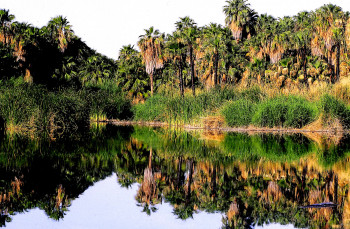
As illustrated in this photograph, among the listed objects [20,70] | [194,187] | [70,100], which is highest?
[20,70]

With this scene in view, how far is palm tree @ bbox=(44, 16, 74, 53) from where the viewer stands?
4791cm

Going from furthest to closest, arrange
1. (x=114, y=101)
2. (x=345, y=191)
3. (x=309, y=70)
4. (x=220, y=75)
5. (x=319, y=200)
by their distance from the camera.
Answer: (x=220, y=75) < (x=309, y=70) < (x=114, y=101) < (x=345, y=191) < (x=319, y=200)

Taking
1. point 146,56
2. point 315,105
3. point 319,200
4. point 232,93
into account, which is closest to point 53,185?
point 319,200

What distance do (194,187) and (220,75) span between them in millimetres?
34032

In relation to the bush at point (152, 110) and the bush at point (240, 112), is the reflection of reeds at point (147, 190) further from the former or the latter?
the bush at point (152, 110)

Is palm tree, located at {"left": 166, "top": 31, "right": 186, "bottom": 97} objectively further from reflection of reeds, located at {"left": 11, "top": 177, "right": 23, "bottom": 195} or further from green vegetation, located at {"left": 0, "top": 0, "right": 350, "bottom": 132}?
reflection of reeds, located at {"left": 11, "top": 177, "right": 23, "bottom": 195}

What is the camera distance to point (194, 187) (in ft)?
31.3


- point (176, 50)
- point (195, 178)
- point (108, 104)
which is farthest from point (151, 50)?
point (195, 178)

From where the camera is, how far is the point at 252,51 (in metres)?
43.0

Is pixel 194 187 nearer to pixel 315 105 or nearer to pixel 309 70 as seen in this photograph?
pixel 315 105

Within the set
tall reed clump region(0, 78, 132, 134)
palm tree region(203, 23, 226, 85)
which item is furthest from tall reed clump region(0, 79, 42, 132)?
palm tree region(203, 23, 226, 85)

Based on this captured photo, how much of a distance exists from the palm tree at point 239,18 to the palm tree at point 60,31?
15.5 metres

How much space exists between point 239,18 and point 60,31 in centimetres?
1713

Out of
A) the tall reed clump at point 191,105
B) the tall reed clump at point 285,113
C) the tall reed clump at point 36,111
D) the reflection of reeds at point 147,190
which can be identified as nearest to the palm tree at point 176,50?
the tall reed clump at point 191,105
